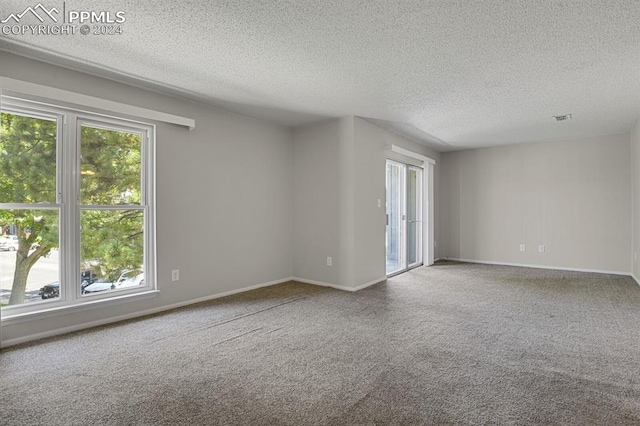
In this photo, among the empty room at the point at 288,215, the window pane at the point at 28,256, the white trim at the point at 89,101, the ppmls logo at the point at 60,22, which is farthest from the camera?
the window pane at the point at 28,256

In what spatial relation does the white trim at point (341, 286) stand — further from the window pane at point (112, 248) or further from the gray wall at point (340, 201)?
the window pane at point (112, 248)

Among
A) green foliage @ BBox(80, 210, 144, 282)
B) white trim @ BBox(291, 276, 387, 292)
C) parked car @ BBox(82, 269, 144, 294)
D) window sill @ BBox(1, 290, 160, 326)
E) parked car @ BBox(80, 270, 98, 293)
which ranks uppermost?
green foliage @ BBox(80, 210, 144, 282)

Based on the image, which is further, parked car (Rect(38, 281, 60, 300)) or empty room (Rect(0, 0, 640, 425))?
parked car (Rect(38, 281, 60, 300))

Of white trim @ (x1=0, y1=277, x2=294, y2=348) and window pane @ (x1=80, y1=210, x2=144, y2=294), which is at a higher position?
window pane @ (x1=80, y1=210, x2=144, y2=294)

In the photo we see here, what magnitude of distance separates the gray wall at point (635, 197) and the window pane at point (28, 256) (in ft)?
22.7

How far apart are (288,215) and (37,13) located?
139 inches

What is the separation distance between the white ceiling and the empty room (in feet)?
0.07

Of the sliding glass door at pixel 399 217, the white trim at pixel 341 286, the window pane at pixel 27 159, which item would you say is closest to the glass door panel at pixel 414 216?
the sliding glass door at pixel 399 217

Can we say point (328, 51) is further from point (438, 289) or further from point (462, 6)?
point (438, 289)

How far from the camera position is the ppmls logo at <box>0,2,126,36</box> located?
2219mm

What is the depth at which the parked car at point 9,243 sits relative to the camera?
2818 mm

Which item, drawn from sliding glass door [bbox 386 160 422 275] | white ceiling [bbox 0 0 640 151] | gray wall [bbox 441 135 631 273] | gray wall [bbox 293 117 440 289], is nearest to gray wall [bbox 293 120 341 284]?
gray wall [bbox 293 117 440 289]

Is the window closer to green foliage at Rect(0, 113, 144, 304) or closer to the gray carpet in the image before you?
green foliage at Rect(0, 113, 144, 304)

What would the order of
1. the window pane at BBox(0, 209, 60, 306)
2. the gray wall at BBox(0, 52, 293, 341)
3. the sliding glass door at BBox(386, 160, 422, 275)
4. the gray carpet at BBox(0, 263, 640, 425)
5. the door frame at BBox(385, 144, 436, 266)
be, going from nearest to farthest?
the gray carpet at BBox(0, 263, 640, 425), the window pane at BBox(0, 209, 60, 306), the gray wall at BBox(0, 52, 293, 341), the sliding glass door at BBox(386, 160, 422, 275), the door frame at BBox(385, 144, 436, 266)
